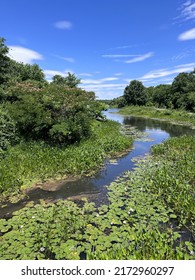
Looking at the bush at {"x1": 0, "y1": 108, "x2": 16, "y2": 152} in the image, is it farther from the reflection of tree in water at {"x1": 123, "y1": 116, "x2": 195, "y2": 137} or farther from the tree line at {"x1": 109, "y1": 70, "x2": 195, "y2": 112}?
the tree line at {"x1": 109, "y1": 70, "x2": 195, "y2": 112}

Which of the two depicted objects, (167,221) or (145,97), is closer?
A: (167,221)

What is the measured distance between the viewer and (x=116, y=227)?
5848mm

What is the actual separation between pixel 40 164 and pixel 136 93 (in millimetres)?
68205

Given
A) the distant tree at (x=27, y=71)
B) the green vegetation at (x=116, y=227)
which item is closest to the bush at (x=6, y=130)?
the green vegetation at (x=116, y=227)

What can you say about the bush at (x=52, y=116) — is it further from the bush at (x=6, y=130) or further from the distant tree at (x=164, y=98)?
the distant tree at (x=164, y=98)

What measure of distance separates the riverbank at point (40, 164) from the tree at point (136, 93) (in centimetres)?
6351

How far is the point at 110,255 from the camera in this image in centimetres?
430

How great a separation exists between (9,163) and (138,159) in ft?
22.8

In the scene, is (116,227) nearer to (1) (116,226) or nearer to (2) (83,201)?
(1) (116,226)

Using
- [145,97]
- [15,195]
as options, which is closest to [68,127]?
[15,195]

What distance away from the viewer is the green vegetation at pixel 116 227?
15.8 feet

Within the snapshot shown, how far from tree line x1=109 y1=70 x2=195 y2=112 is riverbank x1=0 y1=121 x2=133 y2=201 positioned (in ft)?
117

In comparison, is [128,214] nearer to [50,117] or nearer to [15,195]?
[15,195]
